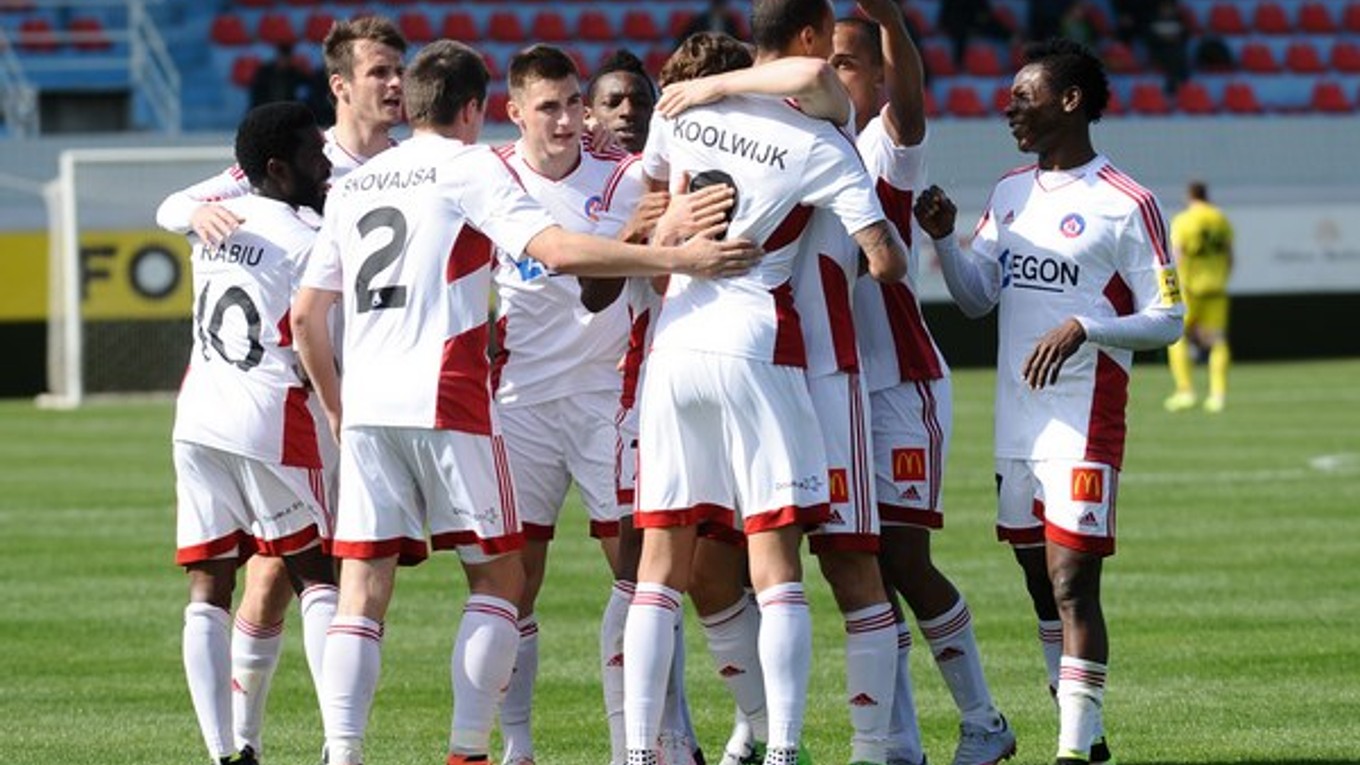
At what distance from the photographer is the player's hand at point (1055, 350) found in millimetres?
8180

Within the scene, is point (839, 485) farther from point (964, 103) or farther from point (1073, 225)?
point (964, 103)

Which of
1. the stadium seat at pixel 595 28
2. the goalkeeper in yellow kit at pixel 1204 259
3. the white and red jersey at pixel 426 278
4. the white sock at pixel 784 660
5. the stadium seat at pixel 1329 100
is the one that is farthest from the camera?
the stadium seat at pixel 1329 100

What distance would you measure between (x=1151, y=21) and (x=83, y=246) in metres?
15.2

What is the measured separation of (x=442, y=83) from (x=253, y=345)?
1.20 meters

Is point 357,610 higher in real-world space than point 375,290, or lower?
lower

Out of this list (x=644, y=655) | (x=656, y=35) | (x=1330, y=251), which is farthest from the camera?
(x=656, y=35)

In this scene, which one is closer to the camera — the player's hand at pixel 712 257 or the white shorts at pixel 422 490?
the player's hand at pixel 712 257

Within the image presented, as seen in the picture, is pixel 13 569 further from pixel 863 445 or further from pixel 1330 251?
pixel 1330 251

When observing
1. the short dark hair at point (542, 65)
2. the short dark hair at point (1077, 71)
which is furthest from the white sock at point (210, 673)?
the short dark hair at point (1077, 71)

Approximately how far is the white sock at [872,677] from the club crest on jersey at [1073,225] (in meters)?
1.32

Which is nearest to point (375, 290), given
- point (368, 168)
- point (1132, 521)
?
point (368, 168)

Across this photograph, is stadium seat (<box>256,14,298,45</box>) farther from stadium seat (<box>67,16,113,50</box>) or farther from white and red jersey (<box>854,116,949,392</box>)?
white and red jersey (<box>854,116,949,392</box>)

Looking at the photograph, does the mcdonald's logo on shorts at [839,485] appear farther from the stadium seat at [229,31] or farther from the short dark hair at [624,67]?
the stadium seat at [229,31]

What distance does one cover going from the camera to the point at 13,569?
14.8 m
